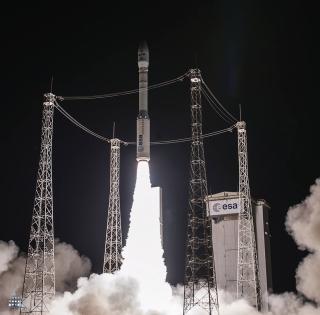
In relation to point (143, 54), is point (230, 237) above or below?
below

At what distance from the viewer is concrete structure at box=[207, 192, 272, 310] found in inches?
2697

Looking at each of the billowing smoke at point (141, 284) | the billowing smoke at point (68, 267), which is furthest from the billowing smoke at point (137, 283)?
the billowing smoke at point (68, 267)

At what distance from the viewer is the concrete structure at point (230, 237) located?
68.5m

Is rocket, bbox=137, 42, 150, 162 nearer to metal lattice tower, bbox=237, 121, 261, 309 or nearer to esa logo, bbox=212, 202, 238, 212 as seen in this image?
metal lattice tower, bbox=237, 121, 261, 309

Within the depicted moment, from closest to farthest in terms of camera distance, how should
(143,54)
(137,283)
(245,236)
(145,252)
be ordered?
(137,283)
(145,252)
(143,54)
(245,236)

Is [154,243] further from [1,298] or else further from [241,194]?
[1,298]

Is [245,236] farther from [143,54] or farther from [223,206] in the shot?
[143,54]

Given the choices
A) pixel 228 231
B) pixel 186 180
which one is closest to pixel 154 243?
pixel 228 231

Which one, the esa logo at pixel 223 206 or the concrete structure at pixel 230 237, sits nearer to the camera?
the concrete structure at pixel 230 237

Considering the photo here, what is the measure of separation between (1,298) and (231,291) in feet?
92.1

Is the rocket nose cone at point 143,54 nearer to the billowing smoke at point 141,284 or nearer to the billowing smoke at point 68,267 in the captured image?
the billowing smoke at point 141,284

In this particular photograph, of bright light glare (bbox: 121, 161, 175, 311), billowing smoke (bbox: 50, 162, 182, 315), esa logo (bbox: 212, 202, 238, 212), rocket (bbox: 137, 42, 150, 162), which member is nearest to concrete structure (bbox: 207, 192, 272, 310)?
esa logo (bbox: 212, 202, 238, 212)

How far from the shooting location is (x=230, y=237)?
6950cm

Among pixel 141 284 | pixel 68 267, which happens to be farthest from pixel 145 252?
pixel 68 267
